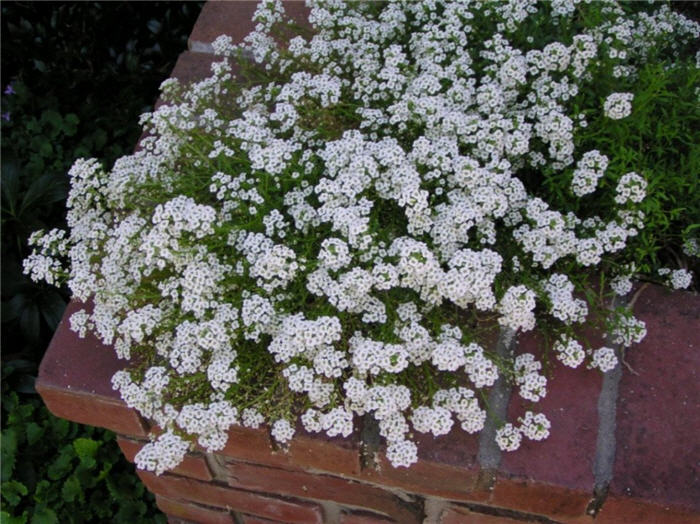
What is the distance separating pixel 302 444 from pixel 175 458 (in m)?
0.28

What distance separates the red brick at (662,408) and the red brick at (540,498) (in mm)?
93

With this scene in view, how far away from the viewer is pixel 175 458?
173cm

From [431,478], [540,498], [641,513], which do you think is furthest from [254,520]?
[641,513]

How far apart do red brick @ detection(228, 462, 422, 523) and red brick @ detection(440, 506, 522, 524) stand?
0.10 meters

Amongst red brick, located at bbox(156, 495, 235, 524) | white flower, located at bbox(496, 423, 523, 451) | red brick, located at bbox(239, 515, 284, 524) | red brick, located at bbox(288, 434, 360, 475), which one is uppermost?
white flower, located at bbox(496, 423, 523, 451)

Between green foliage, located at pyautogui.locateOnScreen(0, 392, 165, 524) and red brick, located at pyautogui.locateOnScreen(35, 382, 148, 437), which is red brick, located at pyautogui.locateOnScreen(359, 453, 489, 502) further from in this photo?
green foliage, located at pyautogui.locateOnScreen(0, 392, 165, 524)

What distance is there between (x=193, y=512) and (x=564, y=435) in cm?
118

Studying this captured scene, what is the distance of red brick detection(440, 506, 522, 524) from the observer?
6.08 ft

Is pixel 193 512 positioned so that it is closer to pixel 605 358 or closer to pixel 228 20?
pixel 605 358

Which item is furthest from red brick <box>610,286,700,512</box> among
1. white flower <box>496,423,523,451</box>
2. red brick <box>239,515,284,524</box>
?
red brick <box>239,515,284,524</box>

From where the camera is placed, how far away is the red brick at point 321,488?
196 cm

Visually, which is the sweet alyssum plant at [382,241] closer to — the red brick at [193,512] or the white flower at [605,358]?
the white flower at [605,358]

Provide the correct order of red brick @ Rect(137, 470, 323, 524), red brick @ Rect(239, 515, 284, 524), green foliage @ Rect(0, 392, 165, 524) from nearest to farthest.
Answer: red brick @ Rect(137, 470, 323, 524) < red brick @ Rect(239, 515, 284, 524) < green foliage @ Rect(0, 392, 165, 524)

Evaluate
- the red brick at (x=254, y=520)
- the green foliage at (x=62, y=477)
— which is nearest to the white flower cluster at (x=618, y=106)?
the red brick at (x=254, y=520)
